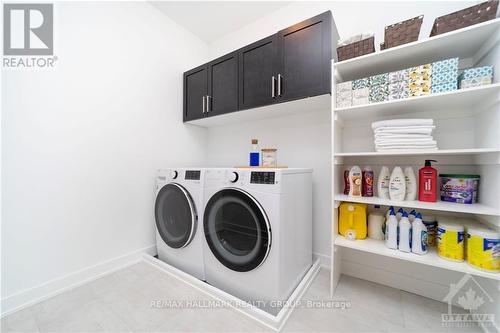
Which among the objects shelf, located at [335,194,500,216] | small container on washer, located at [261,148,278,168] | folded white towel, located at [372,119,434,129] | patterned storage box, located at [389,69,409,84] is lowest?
shelf, located at [335,194,500,216]

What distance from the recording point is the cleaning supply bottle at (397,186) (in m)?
1.26

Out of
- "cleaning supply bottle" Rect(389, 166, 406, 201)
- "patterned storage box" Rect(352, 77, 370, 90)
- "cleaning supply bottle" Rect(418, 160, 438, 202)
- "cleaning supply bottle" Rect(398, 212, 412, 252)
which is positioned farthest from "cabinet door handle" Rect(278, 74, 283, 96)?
"cleaning supply bottle" Rect(398, 212, 412, 252)

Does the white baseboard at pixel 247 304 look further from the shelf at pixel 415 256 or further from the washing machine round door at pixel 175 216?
the shelf at pixel 415 256

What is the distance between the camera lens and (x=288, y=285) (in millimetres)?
1304

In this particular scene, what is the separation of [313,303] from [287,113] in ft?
5.22

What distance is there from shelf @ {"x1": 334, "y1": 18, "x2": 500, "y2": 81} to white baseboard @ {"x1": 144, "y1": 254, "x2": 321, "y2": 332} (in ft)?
5.11

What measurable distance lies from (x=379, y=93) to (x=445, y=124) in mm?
536

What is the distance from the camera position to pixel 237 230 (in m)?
1.39

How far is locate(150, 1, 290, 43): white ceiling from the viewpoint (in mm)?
1981

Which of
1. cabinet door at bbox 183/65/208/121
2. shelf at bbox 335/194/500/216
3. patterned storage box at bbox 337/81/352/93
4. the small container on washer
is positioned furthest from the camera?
cabinet door at bbox 183/65/208/121

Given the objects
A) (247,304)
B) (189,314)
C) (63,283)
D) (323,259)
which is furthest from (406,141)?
(63,283)

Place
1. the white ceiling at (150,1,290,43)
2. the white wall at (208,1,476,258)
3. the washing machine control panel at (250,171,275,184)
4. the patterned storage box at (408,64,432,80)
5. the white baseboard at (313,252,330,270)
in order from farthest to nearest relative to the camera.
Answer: the white ceiling at (150,1,290,43), the white baseboard at (313,252,330,270), the white wall at (208,1,476,258), the washing machine control panel at (250,171,275,184), the patterned storage box at (408,64,432,80)

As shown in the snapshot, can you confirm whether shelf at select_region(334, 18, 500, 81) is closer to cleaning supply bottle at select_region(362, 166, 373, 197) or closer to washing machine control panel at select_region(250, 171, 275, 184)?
cleaning supply bottle at select_region(362, 166, 373, 197)

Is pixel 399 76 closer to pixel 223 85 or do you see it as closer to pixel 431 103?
pixel 431 103
